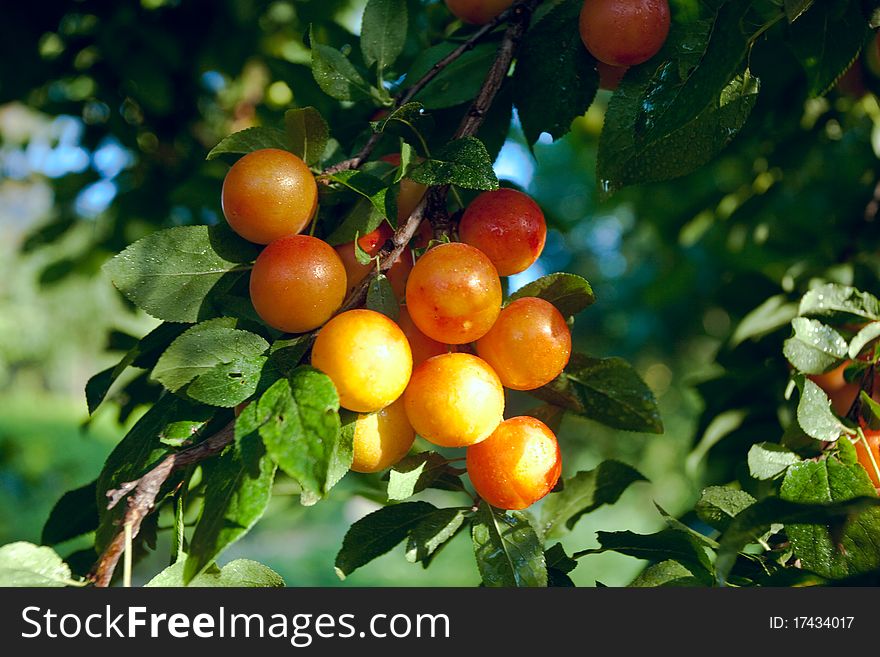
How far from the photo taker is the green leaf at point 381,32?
27.8 inches

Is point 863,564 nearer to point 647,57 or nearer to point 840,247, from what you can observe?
point 647,57

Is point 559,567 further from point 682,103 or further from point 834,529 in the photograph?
point 682,103

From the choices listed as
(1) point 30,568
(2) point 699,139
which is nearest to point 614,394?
(2) point 699,139

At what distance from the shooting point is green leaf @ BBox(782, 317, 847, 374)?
66 centimetres

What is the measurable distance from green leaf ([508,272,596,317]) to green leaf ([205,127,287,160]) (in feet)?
0.83

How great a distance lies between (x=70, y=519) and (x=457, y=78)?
61 centimetres

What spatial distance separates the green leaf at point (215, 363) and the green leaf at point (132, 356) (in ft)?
0.36

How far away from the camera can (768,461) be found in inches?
24.4

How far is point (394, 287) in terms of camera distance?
2.00 ft

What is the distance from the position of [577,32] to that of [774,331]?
0.51m

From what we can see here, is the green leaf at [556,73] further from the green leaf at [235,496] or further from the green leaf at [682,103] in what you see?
the green leaf at [235,496]

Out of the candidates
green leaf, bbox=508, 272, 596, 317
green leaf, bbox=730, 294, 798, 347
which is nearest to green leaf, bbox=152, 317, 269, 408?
green leaf, bbox=508, 272, 596, 317

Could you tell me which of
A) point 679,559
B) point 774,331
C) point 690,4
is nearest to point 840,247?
point 774,331

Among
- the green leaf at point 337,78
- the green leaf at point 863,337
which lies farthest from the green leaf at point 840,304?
the green leaf at point 337,78
